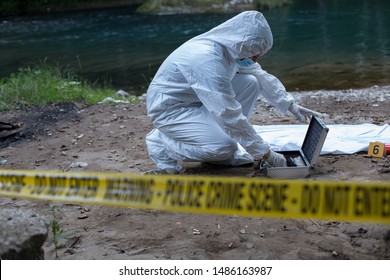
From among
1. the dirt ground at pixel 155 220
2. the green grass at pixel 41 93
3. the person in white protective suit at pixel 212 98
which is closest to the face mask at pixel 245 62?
the person in white protective suit at pixel 212 98

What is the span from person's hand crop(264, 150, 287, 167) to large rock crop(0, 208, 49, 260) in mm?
1881

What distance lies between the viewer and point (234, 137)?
3.78 meters

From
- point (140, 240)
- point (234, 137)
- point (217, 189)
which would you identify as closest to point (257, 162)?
point (234, 137)

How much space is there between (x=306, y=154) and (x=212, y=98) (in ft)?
3.29

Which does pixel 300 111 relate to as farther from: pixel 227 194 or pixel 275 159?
pixel 227 194

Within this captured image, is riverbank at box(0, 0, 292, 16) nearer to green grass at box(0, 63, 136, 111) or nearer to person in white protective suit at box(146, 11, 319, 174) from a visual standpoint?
green grass at box(0, 63, 136, 111)

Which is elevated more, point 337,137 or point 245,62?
point 245,62

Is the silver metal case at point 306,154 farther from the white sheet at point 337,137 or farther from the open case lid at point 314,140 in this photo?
the white sheet at point 337,137

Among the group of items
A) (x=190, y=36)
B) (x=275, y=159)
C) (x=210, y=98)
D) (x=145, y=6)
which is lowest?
(x=190, y=36)

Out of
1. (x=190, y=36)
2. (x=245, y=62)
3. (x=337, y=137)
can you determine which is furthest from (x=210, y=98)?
(x=190, y=36)

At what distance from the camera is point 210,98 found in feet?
11.9

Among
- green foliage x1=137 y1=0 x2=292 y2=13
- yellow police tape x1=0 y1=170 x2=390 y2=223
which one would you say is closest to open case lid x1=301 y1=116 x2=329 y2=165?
yellow police tape x1=0 y1=170 x2=390 y2=223

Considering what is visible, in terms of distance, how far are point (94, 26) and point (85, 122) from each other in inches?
643

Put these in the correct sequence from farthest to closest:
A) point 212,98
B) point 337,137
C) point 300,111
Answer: point 337,137 → point 300,111 → point 212,98
